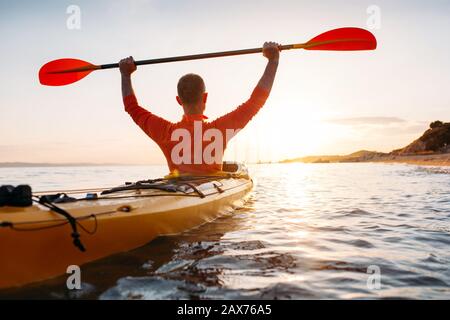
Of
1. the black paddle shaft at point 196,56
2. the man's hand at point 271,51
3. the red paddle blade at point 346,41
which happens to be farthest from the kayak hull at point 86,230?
the red paddle blade at point 346,41

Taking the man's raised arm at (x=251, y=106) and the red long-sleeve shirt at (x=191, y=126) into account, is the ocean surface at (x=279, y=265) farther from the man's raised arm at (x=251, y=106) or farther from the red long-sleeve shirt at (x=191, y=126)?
the man's raised arm at (x=251, y=106)

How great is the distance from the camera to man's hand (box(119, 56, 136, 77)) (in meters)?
5.63

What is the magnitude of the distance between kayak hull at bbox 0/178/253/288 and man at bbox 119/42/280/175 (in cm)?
70

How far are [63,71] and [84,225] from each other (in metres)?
4.80

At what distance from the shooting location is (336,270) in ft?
11.7

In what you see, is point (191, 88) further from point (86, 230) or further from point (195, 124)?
point (86, 230)

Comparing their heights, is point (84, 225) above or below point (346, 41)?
below

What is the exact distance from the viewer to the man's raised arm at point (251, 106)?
5047 millimetres

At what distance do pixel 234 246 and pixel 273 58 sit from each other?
9.12ft

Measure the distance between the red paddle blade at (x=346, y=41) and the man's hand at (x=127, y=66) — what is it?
3.08 meters

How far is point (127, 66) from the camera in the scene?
5645mm

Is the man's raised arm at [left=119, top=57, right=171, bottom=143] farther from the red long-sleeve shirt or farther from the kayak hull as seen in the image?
the kayak hull

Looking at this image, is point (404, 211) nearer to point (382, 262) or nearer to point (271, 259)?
point (382, 262)

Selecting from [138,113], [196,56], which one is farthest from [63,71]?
[138,113]
